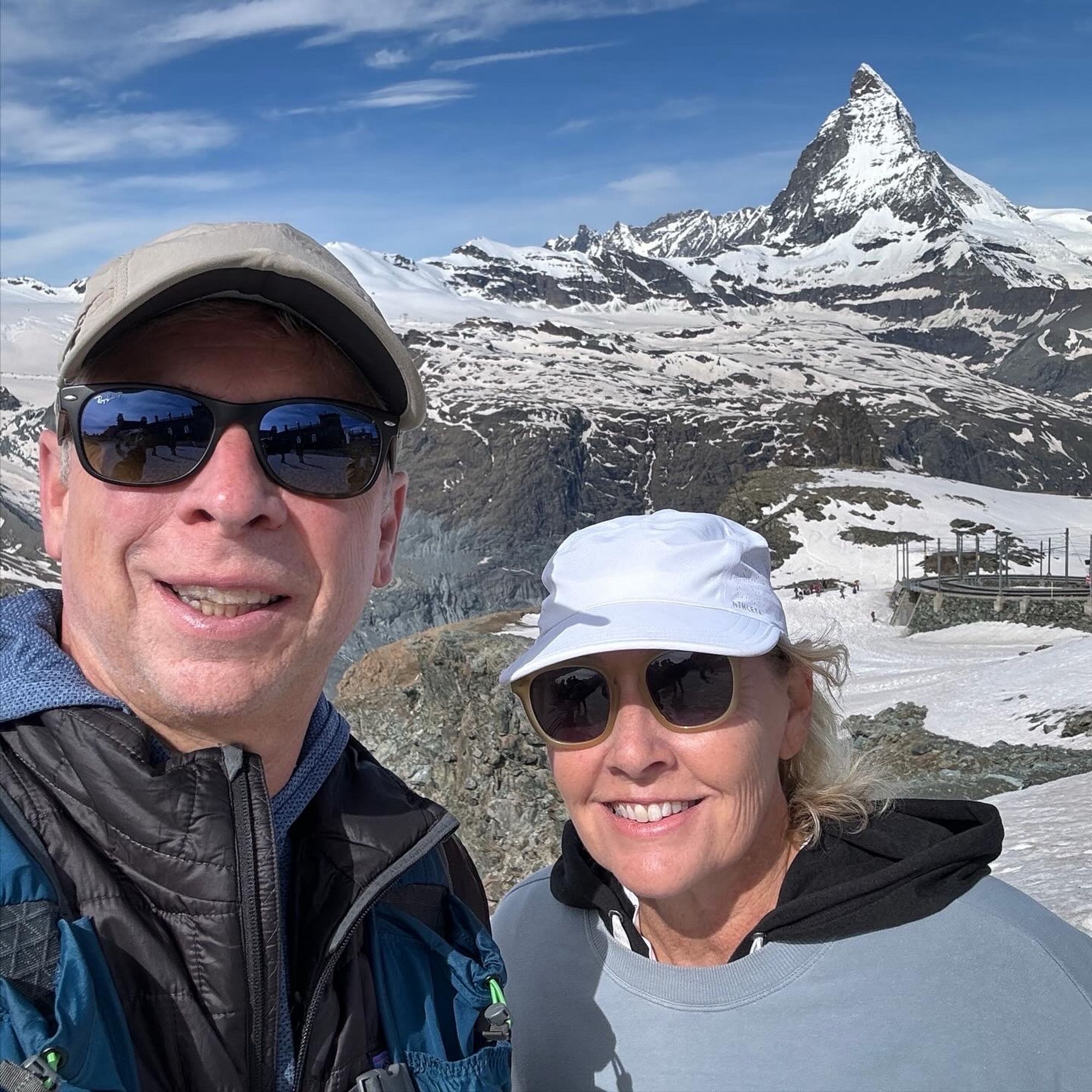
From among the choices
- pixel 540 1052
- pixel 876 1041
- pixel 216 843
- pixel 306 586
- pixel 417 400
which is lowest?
pixel 540 1052

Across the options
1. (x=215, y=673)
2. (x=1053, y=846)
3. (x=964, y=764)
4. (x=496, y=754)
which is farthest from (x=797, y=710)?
(x=964, y=764)

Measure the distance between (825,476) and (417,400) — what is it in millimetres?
94292

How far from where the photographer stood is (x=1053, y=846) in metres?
10.6

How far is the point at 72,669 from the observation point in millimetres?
2527

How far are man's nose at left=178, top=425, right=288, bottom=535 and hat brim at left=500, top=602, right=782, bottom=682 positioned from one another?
1.21 m

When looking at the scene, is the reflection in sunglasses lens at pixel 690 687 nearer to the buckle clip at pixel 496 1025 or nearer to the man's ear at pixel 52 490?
the buckle clip at pixel 496 1025

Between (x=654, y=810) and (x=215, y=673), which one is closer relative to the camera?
(x=215, y=673)

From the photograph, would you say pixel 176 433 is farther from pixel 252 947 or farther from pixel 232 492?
pixel 252 947

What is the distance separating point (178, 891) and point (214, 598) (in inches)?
26.6

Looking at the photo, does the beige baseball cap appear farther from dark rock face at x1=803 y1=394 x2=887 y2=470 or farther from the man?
dark rock face at x1=803 y1=394 x2=887 y2=470

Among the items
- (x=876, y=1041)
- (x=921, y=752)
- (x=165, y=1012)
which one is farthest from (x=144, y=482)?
(x=921, y=752)

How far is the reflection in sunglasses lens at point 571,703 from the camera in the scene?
3.66 meters

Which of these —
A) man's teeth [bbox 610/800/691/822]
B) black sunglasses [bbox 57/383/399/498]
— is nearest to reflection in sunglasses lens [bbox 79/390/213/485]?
black sunglasses [bbox 57/383/399/498]

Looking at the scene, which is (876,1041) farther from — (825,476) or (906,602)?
(825,476)
